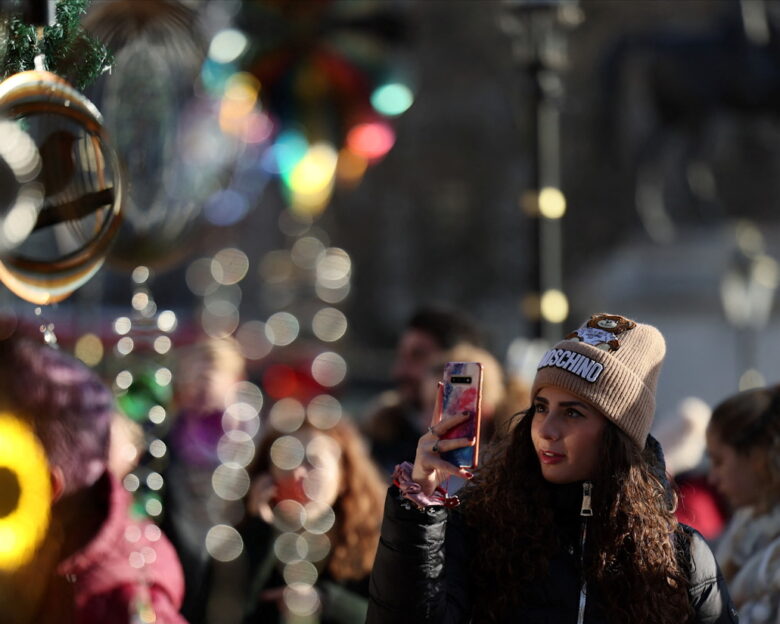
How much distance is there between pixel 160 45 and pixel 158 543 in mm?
1454

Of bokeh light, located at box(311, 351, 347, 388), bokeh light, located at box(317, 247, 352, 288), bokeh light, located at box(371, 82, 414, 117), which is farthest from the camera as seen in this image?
bokeh light, located at box(317, 247, 352, 288)

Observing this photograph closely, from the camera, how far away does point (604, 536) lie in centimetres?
292

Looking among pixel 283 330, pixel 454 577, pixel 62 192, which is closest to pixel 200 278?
pixel 283 330

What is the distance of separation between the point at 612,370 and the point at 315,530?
146 centimetres

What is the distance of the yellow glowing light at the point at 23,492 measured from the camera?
279 centimetres

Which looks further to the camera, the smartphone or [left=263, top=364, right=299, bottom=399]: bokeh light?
[left=263, top=364, right=299, bottom=399]: bokeh light

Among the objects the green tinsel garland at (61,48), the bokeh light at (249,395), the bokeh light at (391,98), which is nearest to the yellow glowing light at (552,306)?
the bokeh light at (391,98)

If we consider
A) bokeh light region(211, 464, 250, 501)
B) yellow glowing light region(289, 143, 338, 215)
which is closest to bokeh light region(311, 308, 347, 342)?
yellow glowing light region(289, 143, 338, 215)

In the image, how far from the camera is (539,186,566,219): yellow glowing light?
7.54 metres

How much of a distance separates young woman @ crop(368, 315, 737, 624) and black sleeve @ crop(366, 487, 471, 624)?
24 mm

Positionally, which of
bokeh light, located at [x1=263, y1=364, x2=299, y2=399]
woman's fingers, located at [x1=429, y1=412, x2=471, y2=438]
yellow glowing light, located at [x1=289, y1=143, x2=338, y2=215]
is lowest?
woman's fingers, located at [x1=429, y1=412, x2=471, y2=438]

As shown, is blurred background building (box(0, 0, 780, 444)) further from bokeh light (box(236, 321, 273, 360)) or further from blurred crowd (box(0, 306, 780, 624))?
blurred crowd (box(0, 306, 780, 624))

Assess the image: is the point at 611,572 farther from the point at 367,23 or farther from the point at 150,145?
the point at 367,23

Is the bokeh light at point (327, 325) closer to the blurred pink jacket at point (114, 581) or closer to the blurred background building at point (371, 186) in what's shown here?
the blurred background building at point (371, 186)
